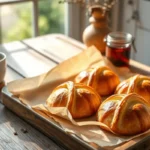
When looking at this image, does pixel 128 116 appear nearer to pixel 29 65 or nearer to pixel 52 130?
pixel 52 130

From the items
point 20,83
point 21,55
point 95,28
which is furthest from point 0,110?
point 95,28

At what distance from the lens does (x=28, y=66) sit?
45.9 inches

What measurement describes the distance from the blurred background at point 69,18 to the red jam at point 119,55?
0.80 m

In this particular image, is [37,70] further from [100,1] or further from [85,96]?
[100,1]

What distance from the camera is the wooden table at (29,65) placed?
77 centimetres

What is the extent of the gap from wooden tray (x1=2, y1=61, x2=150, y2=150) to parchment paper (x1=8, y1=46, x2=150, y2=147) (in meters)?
0.01

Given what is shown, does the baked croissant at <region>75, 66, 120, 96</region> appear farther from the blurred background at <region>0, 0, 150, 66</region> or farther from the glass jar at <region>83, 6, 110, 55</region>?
the blurred background at <region>0, 0, 150, 66</region>

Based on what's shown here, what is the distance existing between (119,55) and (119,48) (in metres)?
0.02

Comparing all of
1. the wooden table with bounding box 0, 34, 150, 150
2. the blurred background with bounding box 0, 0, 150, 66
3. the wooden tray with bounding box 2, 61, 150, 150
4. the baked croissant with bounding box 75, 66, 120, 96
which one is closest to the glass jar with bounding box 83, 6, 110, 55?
the wooden table with bounding box 0, 34, 150, 150

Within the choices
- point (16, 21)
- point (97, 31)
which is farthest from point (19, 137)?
point (16, 21)

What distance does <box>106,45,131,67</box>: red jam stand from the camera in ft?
3.64

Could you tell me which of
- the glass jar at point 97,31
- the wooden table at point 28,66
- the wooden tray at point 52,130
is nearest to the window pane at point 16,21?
the wooden table at point 28,66

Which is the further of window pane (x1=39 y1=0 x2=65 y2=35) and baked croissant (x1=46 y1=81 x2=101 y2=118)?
window pane (x1=39 y1=0 x2=65 y2=35)

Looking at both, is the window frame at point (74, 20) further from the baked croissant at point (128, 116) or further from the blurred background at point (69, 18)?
the baked croissant at point (128, 116)
